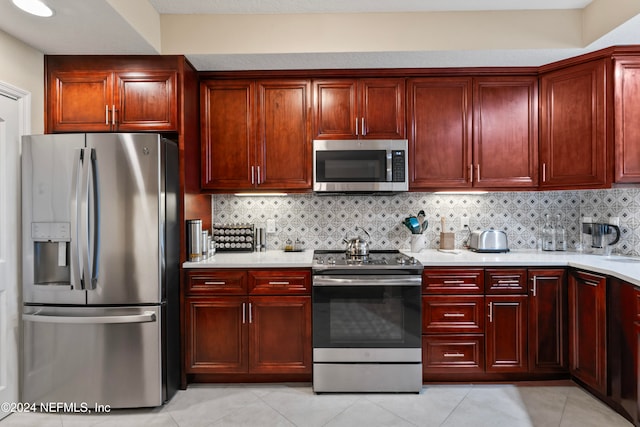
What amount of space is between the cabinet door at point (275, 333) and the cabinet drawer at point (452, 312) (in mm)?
888

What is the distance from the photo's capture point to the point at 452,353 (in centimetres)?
264

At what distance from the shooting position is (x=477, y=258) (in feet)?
9.01

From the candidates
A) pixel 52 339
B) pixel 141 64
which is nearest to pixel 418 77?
pixel 141 64

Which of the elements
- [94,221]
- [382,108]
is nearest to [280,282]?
[94,221]

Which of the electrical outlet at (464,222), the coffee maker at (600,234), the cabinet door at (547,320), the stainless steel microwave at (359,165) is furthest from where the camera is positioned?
the electrical outlet at (464,222)

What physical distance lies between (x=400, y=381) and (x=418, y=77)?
7.77 feet

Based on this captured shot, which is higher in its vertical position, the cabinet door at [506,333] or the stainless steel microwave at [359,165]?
the stainless steel microwave at [359,165]

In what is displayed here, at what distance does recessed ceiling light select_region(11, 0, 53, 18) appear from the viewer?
6.46ft

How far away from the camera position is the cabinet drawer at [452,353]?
2.63 m

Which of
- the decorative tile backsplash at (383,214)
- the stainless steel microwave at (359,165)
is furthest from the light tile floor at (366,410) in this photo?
the stainless steel microwave at (359,165)

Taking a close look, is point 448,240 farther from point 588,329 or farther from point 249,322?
point 249,322

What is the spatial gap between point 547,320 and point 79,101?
12.5 feet

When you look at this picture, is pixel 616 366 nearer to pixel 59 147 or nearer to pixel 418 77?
pixel 418 77

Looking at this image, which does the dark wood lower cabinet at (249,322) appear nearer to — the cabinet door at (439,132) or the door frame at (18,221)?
the door frame at (18,221)
